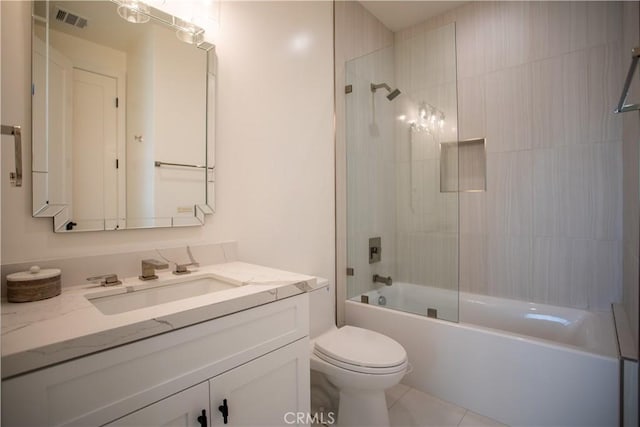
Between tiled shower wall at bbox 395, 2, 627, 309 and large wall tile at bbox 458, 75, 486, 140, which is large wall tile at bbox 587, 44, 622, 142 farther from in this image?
large wall tile at bbox 458, 75, 486, 140

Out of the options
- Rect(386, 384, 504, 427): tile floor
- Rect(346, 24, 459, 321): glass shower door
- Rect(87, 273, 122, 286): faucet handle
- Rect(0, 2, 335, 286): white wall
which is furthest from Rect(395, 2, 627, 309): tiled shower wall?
Rect(87, 273, 122, 286): faucet handle

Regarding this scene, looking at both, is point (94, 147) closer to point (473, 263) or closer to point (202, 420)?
point (202, 420)

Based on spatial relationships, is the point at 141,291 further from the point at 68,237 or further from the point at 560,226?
the point at 560,226

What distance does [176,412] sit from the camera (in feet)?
2.54

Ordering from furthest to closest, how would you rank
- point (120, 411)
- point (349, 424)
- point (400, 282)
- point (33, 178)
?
point (400, 282), point (349, 424), point (33, 178), point (120, 411)

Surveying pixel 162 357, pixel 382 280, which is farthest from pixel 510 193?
pixel 162 357

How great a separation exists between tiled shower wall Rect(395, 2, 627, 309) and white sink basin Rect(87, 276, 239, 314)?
200 cm

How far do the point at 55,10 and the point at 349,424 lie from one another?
2091 mm

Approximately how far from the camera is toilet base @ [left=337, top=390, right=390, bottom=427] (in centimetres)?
144

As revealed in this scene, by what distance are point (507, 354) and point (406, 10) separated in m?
2.59

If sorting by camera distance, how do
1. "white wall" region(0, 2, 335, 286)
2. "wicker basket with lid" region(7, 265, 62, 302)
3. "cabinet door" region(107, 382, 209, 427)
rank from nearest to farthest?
A: "cabinet door" region(107, 382, 209, 427) → "wicker basket with lid" region(7, 265, 62, 302) → "white wall" region(0, 2, 335, 286)

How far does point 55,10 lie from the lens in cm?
101

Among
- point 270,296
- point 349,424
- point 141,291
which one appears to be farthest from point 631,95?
point 141,291

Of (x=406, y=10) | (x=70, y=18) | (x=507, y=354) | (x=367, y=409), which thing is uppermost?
(x=406, y=10)
